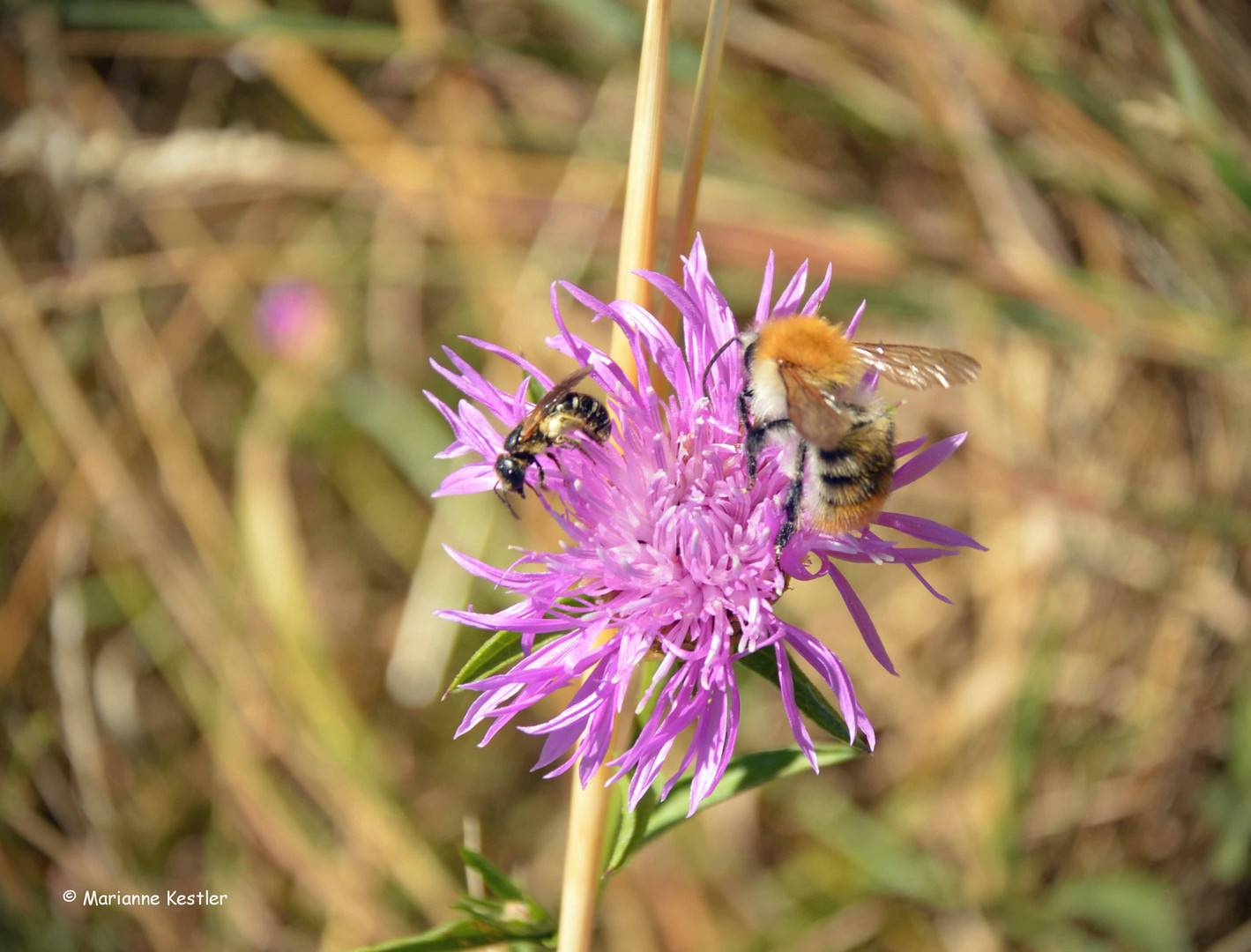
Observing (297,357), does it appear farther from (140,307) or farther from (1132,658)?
(1132,658)

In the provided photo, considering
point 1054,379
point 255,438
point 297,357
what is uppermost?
point 1054,379

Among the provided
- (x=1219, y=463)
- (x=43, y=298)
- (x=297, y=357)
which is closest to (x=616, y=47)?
(x=297, y=357)

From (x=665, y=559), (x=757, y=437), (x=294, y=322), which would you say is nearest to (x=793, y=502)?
(x=757, y=437)

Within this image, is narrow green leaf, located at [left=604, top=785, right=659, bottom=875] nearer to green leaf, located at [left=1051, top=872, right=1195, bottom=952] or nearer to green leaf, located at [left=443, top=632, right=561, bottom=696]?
green leaf, located at [left=443, top=632, right=561, bottom=696]

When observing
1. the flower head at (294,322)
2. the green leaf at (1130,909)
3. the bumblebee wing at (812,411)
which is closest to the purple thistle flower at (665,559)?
the bumblebee wing at (812,411)

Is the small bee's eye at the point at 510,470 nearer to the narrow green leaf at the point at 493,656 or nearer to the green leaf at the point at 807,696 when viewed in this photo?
the narrow green leaf at the point at 493,656

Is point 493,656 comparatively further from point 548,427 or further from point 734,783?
point 734,783

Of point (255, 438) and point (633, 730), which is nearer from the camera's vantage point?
point (633, 730)
